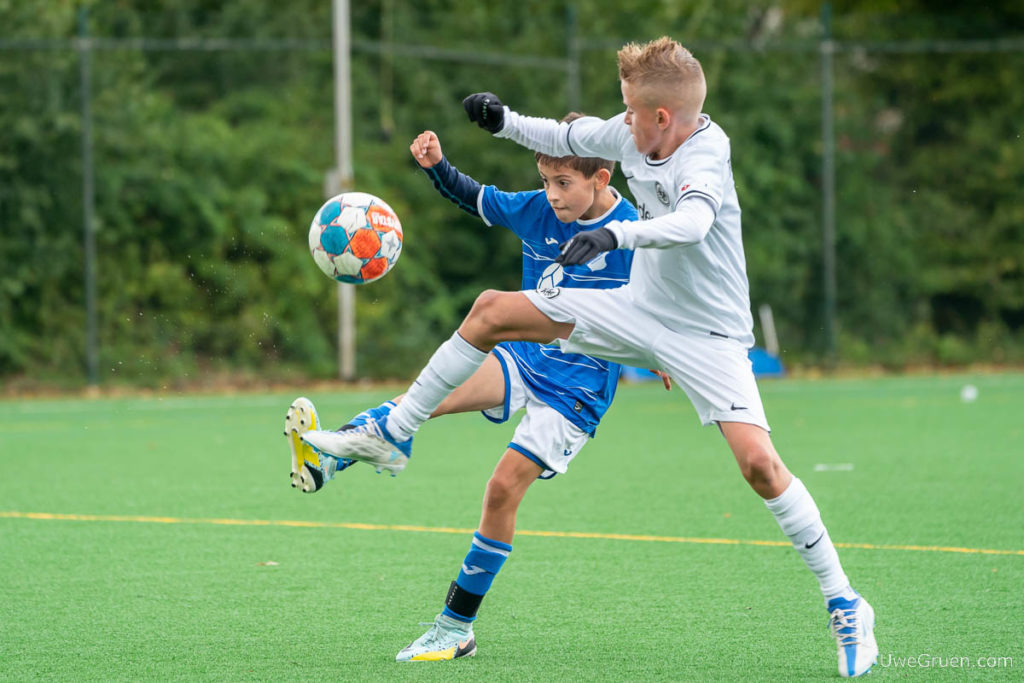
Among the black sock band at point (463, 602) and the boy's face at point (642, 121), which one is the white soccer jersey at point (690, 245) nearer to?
the boy's face at point (642, 121)

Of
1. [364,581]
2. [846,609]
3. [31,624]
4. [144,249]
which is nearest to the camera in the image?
[846,609]

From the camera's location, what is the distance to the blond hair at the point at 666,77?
175 inches

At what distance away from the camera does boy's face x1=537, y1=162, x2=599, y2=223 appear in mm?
5090

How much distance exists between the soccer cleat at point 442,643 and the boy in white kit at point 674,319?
2.05 feet

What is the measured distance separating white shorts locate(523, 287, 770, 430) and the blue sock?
31.5 inches

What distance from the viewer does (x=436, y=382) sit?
4691 millimetres

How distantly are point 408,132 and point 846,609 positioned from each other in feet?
49.9

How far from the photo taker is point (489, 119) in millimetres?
4961

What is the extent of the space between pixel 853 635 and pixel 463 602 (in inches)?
53.6

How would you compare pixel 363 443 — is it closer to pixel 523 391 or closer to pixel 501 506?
pixel 501 506

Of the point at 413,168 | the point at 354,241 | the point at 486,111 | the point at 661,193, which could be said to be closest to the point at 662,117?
the point at 661,193

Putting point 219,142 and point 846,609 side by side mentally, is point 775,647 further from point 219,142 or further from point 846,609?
point 219,142

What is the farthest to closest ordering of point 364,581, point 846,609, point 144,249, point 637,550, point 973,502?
point 144,249
point 973,502
point 637,550
point 364,581
point 846,609

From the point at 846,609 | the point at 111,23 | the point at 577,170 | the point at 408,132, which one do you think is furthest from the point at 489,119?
the point at 111,23
